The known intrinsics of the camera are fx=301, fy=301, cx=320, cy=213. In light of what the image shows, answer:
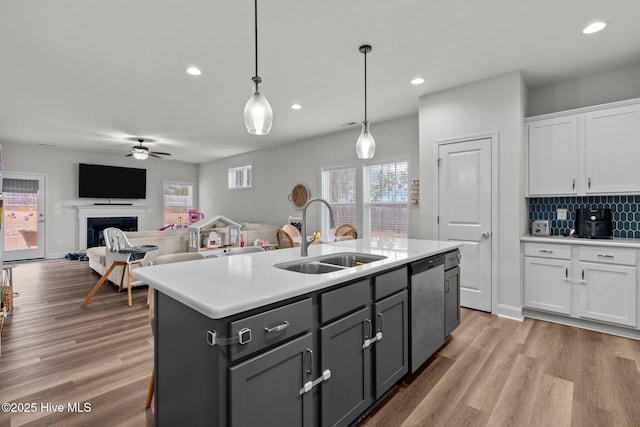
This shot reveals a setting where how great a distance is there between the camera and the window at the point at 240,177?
8070mm

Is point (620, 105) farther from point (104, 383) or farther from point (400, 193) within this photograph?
point (104, 383)

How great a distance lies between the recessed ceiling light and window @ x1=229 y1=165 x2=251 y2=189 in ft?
22.5

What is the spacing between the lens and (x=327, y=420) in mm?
1426

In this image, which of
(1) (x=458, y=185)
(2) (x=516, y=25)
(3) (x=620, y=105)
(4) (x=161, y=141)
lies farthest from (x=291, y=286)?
(4) (x=161, y=141)

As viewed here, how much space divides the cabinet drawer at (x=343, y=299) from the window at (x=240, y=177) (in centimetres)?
677

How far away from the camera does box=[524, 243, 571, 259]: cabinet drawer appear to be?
10.2 ft

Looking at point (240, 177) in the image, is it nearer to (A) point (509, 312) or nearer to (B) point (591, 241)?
(A) point (509, 312)

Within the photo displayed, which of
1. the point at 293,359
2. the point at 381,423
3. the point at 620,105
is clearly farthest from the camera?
the point at 620,105

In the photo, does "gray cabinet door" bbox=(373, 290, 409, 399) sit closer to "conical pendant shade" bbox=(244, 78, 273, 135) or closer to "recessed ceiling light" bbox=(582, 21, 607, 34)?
"conical pendant shade" bbox=(244, 78, 273, 135)

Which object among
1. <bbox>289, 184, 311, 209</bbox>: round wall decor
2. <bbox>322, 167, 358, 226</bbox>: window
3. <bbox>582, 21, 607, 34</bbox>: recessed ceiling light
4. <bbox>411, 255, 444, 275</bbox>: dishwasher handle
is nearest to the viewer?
<bbox>411, 255, 444, 275</bbox>: dishwasher handle

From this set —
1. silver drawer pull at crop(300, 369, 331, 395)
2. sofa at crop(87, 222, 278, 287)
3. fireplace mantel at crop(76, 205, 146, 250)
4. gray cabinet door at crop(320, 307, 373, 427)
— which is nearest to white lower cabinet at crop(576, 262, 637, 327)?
gray cabinet door at crop(320, 307, 373, 427)

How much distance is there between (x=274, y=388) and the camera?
1186 mm

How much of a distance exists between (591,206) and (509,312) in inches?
59.5

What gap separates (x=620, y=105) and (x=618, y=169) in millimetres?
629
